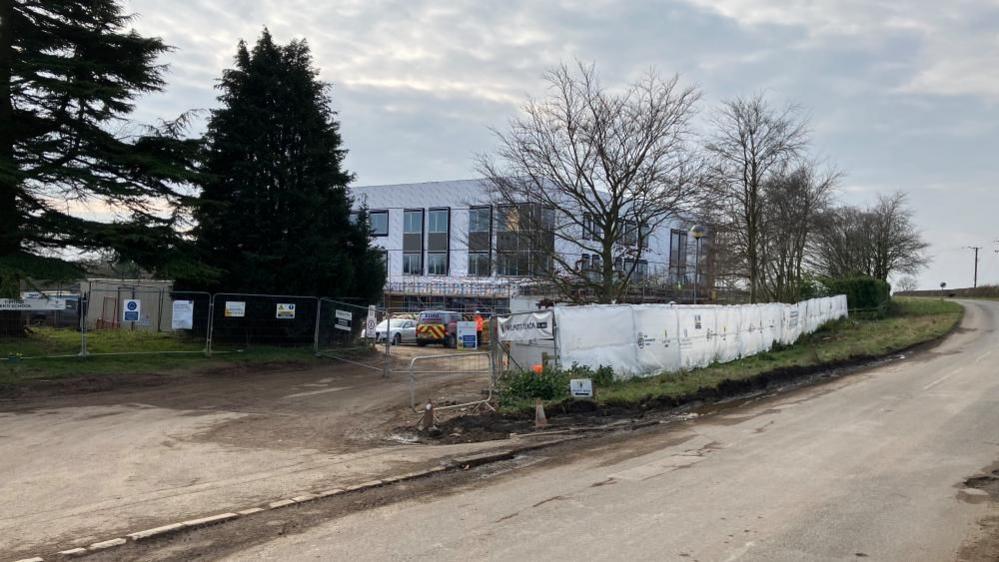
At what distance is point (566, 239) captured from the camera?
21.9m

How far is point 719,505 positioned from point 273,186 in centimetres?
2306

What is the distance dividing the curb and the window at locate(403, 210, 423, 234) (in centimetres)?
5784

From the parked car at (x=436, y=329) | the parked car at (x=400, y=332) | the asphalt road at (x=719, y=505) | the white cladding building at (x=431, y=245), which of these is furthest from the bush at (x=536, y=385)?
the white cladding building at (x=431, y=245)

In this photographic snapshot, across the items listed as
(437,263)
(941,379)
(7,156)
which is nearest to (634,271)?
(941,379)

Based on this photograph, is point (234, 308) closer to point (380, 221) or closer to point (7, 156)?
point (7, 156)

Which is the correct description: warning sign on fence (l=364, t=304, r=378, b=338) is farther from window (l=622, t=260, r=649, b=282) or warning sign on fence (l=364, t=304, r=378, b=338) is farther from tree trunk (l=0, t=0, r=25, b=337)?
tree trunk (l=0, t=0, r=25, b=337)

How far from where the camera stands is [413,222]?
6850 centimetres

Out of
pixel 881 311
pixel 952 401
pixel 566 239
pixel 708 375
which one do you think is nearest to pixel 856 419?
pixel 952 401

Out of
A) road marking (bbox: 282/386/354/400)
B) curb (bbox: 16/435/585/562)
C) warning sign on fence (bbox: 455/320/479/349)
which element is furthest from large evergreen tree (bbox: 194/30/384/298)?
curb (bbox: 16/435/585/562)

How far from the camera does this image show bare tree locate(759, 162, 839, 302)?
31.5m

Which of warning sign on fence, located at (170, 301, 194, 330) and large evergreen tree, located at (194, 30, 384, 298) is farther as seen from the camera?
large evergreen tree, located at (194, 30, 384, 298)

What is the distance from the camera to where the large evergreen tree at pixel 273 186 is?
85.3 ft

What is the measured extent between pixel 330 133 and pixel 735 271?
19085 mm

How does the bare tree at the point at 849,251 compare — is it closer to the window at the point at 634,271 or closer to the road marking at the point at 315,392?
the window at the point at 634,271
